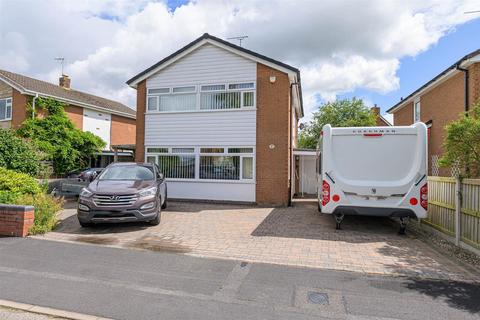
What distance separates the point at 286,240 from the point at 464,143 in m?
4.23

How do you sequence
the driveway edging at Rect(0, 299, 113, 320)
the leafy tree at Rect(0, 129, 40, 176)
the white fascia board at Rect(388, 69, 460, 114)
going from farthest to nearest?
the white fascia board at Rect(388, 69, 460, 114) < the leafy tree at Rect(0, 129, 40, 176) < the driveway edging at Rect(0, 299, 113, 320)

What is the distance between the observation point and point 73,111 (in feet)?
75.3

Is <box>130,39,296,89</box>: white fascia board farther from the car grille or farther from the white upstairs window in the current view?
the car grille

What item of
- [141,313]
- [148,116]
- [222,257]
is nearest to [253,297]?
[141,313]

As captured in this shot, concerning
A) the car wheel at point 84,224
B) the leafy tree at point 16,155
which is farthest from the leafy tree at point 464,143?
the leafy tree at point 16,155

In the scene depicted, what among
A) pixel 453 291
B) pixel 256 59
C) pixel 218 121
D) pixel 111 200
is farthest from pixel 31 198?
pixel 256 59

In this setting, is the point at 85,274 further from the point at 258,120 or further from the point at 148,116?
the point at 148,116

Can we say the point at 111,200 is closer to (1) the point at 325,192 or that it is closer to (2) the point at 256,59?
(1) the point at 325,192

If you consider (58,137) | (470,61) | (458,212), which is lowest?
(458,212)

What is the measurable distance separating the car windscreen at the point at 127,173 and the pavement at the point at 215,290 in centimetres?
355

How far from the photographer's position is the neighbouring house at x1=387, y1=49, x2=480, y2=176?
12375 millimetres

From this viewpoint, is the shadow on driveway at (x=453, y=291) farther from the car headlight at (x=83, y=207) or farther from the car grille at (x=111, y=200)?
the car headlight at (x=83, y=207)

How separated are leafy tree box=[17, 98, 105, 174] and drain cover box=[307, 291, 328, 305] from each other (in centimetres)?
1904

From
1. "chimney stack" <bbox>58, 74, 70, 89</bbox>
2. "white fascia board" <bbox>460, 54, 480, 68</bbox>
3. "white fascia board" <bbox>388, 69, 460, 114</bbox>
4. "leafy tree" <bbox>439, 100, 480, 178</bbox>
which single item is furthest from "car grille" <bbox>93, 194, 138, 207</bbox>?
"chimney stack" <bbox>58, 74, 70, 89</bbox>
